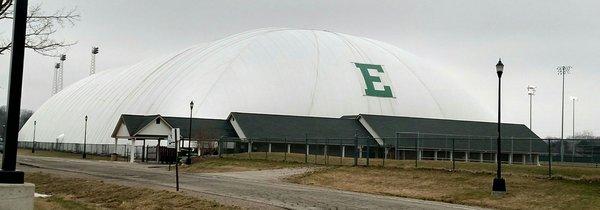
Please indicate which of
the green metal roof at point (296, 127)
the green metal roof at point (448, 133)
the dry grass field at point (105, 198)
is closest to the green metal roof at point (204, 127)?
the green metal roof at point (296, 127)

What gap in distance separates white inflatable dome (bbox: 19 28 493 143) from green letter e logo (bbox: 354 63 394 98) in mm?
147

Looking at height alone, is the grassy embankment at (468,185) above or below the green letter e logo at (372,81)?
below

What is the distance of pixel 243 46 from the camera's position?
3716 inches

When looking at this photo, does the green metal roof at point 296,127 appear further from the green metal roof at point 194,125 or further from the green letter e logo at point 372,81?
the green letter e logo at point 372,81

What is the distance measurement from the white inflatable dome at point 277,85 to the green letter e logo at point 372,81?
5.8 inches

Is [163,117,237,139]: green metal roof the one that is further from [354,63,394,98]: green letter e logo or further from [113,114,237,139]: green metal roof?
[354,63,394,98]: green letter e logo

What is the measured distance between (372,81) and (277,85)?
48.4 ft

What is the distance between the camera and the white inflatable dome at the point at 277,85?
84438 mm

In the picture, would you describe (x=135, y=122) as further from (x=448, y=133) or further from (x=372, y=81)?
(x=372, y=81)

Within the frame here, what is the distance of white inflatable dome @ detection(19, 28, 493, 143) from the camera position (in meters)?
84.4

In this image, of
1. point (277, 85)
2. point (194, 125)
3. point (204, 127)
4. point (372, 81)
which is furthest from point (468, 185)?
point (372, 81)

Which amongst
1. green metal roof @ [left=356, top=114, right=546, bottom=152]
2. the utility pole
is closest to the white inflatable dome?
green metal roof @ [left=356, top=114, right=546, bottom=152]

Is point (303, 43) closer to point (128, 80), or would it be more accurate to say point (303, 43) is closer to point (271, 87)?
point (271, 87)

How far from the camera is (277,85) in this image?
87.4m
